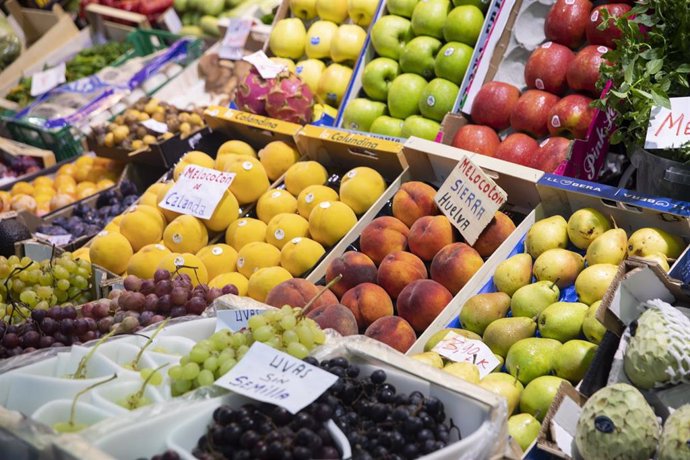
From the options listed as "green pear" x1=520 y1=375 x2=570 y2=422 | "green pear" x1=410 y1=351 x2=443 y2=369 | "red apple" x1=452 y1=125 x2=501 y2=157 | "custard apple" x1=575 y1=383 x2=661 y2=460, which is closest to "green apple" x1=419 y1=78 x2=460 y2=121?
"red apple" x1=452 y1=125 x2=501 y2=157

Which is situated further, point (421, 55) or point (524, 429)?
point (421, 55)

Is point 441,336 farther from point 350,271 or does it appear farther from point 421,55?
point 421,55

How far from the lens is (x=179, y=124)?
14.5 ft

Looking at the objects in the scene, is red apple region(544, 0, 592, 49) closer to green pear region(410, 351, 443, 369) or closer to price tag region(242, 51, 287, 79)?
price tag region(242, 51, 287, 79)

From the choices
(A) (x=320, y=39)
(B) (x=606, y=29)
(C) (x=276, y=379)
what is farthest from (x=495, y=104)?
(C) (x=276, y=379)

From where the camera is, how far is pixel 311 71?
4.28 m

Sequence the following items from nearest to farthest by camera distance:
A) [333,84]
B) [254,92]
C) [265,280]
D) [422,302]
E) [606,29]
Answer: [422,302] < [265,280] < [606,29] < [254,92] < [333,84]

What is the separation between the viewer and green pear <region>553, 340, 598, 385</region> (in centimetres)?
212

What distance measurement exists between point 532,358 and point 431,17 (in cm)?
213

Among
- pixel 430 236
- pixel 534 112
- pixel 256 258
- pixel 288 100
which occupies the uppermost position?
pixel 534 112

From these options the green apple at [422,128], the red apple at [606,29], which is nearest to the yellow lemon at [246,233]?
the green apple at [422,128]

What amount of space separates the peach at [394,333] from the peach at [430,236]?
37 cm

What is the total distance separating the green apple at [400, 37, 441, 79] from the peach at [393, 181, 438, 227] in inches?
38.5

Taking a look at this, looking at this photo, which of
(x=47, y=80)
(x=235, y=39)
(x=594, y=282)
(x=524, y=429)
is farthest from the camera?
(x=47, y=80)
